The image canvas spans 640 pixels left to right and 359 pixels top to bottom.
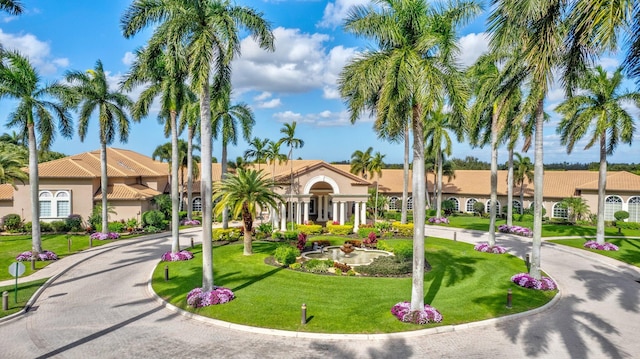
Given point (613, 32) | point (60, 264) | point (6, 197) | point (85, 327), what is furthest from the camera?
point (6, 197)

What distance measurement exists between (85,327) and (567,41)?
57.7 ft

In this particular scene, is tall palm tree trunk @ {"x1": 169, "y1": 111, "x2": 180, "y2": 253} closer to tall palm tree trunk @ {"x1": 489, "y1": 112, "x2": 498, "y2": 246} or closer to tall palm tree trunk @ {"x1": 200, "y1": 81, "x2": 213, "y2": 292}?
tall palm tree trunk @ {"x1": 200, "y1": 81, "x2": 213, "y2": 292}

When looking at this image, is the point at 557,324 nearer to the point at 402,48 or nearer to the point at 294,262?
the point at 402,48

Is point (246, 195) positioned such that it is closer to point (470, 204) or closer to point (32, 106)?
point (32, 106)

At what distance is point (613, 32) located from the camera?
852 centimetres

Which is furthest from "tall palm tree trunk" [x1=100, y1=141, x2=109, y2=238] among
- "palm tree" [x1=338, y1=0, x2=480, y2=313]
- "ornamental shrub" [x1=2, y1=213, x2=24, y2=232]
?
"palm tree" [x1=338, y1=0, x2=480, y2=313]

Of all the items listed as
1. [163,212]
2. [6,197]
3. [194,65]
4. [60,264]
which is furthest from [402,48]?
[6,197]

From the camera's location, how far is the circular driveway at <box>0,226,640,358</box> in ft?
37.9

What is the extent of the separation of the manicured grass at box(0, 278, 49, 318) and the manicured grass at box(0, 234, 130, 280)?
7.92ft

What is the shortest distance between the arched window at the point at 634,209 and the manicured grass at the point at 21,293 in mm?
52626

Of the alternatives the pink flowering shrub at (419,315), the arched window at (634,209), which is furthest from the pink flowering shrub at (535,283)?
the arched window at (634,209)

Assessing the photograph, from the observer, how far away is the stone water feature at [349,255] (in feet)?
78.4

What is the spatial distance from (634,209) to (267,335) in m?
46.5

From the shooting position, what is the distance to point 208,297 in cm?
1544
